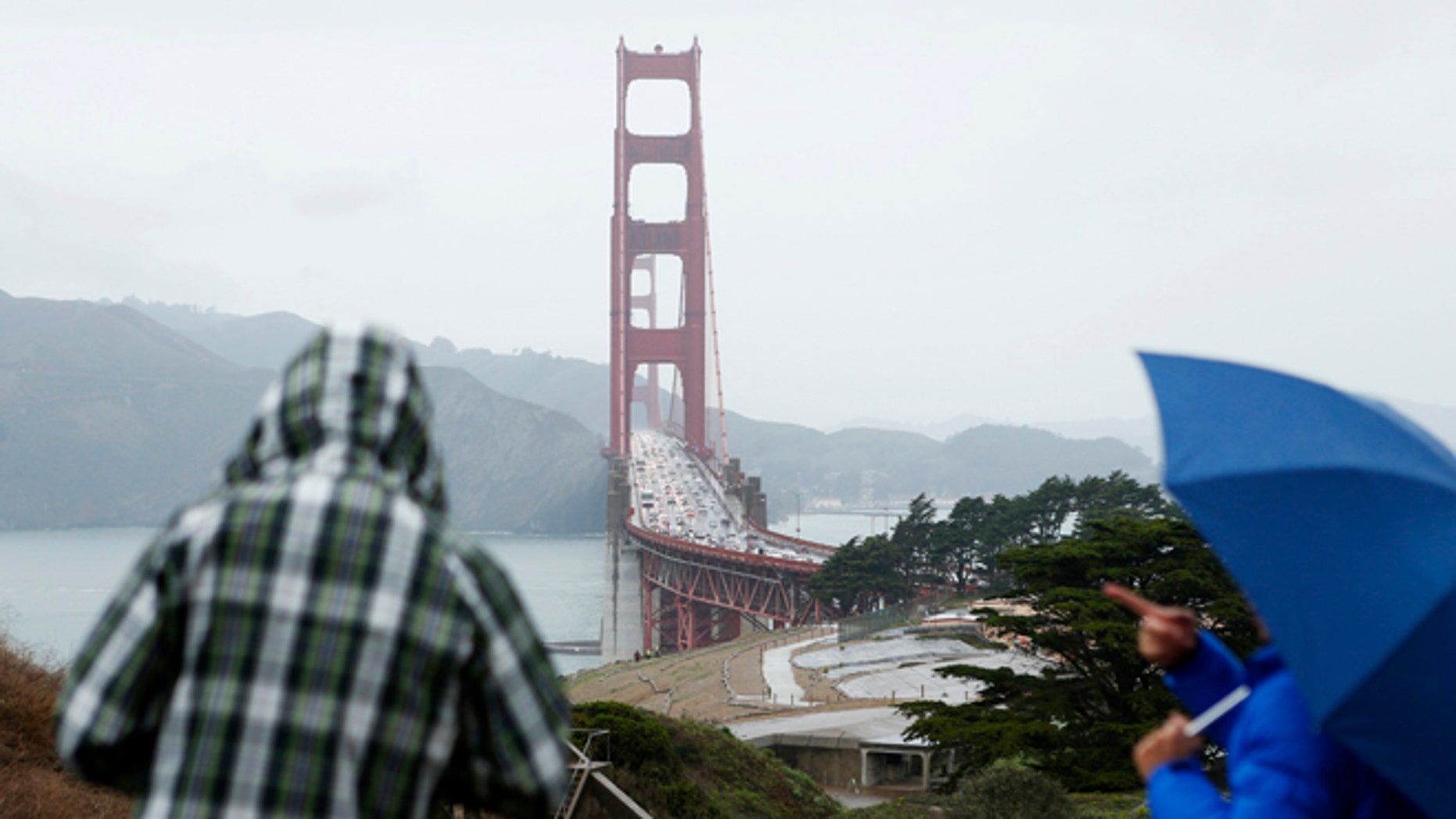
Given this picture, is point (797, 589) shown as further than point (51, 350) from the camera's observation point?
No

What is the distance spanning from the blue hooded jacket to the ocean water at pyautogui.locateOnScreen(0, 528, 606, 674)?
1013cm

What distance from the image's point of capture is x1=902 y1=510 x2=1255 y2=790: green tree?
11023mm

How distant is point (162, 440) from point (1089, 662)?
180820mm

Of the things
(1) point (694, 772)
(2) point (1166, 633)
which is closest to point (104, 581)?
(1) point (694, 772)

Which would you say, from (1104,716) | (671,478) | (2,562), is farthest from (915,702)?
(2,562)

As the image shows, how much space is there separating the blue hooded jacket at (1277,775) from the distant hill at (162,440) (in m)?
142

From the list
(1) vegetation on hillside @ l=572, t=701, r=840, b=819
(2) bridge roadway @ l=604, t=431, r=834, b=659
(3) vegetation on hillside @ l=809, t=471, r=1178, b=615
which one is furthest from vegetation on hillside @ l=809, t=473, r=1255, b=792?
(2) bridge roadway @ l=604, t=431, r=834, b=659

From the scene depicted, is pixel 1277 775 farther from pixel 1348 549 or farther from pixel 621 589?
pixel 621 589

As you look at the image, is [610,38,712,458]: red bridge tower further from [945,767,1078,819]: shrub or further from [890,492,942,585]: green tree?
[945,767,1078,819]: shrub

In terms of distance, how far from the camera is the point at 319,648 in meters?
1.33

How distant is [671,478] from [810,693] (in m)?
51.2

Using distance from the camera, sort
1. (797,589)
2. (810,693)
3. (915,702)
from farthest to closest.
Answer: (797,589) < (810,693) < (915,702)

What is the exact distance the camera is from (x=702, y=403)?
7638 cm

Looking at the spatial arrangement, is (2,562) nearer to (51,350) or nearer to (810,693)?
(810,693)
